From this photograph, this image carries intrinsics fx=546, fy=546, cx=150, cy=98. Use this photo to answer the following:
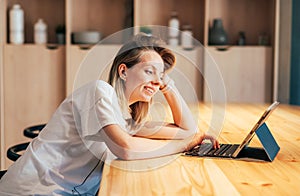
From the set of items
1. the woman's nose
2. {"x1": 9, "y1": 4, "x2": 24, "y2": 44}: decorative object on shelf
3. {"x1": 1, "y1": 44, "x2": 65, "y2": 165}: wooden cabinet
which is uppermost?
{"x1": 9, "y1": 4, "x2": 24, "y2": 44}: decorative object on shelf

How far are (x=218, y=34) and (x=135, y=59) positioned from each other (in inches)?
136

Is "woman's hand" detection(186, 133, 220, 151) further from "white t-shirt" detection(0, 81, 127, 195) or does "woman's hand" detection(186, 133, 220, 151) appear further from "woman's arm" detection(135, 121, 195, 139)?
"white t-shirt" detection(0, 81, 127, 195)

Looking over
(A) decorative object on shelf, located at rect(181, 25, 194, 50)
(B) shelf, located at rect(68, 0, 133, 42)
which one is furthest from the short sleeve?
(B) shelf, located at rect(68, 0, 133, 42)

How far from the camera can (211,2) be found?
194 inches

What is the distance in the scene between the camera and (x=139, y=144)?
1.60m

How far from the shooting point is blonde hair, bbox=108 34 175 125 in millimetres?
1344

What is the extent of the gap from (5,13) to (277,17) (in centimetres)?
232

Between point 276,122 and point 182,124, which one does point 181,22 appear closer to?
point 276,122

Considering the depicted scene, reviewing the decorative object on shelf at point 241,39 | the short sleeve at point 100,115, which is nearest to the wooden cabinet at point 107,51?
the decorative object on shelf at point 241,39

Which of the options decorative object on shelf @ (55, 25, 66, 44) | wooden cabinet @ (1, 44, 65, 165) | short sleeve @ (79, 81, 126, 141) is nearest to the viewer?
short sleeve @ (79, 81, 126, 141)

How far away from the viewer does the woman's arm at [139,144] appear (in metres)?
1.52

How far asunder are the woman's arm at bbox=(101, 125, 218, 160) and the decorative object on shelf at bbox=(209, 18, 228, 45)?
3031mm

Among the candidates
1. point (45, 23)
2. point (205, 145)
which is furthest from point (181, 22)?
point (205, 145)

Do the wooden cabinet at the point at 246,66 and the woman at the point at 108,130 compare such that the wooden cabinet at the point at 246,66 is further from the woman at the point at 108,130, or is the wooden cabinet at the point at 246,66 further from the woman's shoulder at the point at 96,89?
the woman's shoulder at the point at 96,89
